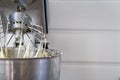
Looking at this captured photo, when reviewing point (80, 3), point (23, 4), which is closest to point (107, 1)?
point (80, 3)

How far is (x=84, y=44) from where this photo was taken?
74 cm

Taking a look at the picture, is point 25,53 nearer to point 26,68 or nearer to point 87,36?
point 26,68

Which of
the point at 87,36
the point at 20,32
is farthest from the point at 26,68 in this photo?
the point at 87,36

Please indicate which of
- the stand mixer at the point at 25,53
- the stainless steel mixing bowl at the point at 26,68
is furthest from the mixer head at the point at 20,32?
the stainless steel mixing bowl at the point at 26,68

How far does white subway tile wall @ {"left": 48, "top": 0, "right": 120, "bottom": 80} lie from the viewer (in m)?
0.73

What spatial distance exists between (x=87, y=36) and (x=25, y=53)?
0.31 metres

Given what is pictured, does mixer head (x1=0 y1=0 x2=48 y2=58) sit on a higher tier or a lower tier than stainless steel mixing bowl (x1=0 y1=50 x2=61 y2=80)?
higher

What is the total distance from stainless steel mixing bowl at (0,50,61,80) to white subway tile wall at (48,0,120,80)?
0.35 m

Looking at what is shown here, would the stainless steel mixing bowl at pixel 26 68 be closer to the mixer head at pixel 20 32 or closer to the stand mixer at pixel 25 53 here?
the stand mixer at pixel 25 53

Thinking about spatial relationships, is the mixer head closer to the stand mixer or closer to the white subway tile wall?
the stand mixer

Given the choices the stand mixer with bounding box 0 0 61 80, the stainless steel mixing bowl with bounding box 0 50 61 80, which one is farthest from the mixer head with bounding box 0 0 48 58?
the stainless steel mixing bowl with bounding box 0 50 61 80

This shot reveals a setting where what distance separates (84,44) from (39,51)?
0.92ft

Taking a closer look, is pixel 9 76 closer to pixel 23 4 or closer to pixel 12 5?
pixel 23 4

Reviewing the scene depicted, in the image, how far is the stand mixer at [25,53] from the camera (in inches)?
14.3
